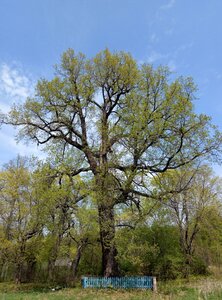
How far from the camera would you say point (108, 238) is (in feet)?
51.6

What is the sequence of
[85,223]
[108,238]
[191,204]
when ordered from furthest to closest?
[191,204], [85,223], [108,238]

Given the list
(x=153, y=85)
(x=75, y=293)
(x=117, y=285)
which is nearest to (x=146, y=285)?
(x=117, y=285)

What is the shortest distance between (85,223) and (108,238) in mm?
3180

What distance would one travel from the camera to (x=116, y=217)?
1736 cm

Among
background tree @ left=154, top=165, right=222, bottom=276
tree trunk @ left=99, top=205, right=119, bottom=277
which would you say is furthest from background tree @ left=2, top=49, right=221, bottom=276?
background tree @ left=154, top=165, right=222, bottom=276

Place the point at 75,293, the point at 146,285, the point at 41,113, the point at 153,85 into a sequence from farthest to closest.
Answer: the point at 41,113 < the point at 153,85 < the point at 146,285 < the point at 75,293

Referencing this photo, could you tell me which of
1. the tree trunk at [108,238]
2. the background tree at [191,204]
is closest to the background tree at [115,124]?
the tree trunk at [108,238]

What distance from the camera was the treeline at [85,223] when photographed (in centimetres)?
1786

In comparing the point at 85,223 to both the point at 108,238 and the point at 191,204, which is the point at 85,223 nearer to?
the point at 108,238

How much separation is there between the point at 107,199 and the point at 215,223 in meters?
13.3

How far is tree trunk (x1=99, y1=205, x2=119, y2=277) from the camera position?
50.6ft

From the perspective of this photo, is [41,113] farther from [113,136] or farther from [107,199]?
[107,199]

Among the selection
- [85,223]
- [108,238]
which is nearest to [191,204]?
[85,223]

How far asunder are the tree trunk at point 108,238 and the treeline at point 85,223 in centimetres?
147
